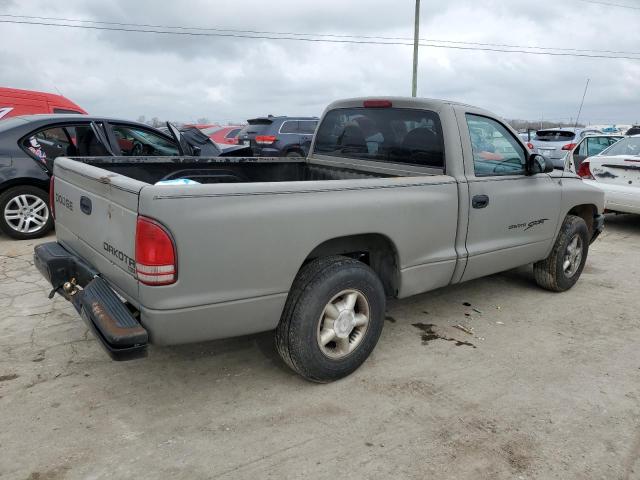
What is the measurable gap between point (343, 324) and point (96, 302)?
1404 millimetres

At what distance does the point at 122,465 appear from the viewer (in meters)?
2.45

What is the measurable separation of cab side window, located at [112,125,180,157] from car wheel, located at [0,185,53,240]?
3.85ft

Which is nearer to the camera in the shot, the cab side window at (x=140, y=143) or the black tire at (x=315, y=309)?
the black tire at (x=315, y=309)

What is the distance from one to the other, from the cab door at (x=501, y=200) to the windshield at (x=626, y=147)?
437cm

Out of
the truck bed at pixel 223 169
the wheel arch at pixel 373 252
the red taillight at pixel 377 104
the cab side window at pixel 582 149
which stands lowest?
the wheel arch at pixel 373 252

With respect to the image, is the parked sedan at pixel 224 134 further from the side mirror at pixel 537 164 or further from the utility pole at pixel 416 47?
the side mirror at pixel 537 164

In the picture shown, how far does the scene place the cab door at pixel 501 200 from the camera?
149 inches

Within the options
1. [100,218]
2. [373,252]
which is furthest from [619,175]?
[100,218]

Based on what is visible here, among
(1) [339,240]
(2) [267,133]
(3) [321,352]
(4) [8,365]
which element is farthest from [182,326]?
(2) [267,133]

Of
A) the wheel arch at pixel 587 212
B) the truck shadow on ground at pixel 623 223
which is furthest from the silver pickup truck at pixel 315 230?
the truck shadow on ground at pixel 623 223

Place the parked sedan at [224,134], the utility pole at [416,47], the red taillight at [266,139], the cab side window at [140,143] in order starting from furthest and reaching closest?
1. the utility pole at [416,47]
2. the parked sedan at [224,134]
3. the red taillight at [266,139]
4. the cab side window at [140,143]

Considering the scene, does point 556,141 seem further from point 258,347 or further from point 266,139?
point 258,347

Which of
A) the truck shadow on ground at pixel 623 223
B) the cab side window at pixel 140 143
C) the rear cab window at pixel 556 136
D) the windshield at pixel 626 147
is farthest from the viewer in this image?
the rear cab window at pixel 556 136

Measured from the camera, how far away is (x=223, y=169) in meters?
4.58
